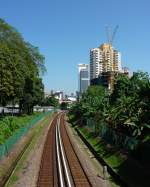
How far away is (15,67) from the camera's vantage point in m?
65.8

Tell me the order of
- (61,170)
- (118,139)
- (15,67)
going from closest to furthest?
(61,170) < (118,139) < (15,67)

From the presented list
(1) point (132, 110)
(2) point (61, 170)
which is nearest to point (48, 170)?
(2) point (61, 170)

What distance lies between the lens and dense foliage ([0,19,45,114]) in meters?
63.4

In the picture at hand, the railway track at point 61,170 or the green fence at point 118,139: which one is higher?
the green fence at point 118,139

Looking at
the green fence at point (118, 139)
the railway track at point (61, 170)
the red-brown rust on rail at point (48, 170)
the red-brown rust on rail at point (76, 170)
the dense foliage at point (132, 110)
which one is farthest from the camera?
the dense foliage at point (132, 110)

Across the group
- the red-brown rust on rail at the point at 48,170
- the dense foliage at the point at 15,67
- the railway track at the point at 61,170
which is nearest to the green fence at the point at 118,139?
the railway track at the point at 61,170

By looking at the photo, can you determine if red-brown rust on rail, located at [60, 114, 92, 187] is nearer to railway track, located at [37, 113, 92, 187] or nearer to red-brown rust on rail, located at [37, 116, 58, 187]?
railway track, located at [37, 113, 92, 187]

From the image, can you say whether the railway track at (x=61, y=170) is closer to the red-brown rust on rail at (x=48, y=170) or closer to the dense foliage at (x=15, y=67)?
the red-brown rust on rail at (x=48, y=170)

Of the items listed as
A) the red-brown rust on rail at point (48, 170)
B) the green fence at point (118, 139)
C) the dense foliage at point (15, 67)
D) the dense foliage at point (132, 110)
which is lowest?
the red-brown rust on rail at point (48, 170)

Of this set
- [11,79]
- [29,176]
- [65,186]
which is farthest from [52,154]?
[11,79]

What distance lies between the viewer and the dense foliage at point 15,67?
6338 centimetres

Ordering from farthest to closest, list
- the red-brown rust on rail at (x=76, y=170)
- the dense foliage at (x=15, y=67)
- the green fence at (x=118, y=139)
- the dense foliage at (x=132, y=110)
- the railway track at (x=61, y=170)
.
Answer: the dense foliage at (x=15, y=67) < the dense foliage at (x=132, y=110) < the green fence at (x=118, y=139) < the railway track at (x=61, y=170) < the red-brown rust on rail at (x=76, y=170)

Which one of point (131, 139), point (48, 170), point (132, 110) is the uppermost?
point (132, 110)

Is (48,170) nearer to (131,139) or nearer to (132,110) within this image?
(131,139)
